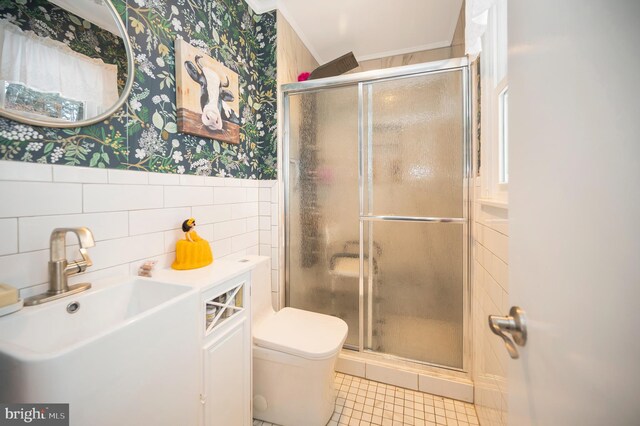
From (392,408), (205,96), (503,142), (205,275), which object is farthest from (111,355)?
(503,142)

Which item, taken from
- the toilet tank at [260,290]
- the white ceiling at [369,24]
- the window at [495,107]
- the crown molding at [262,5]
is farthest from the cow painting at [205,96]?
the window at [495,107]

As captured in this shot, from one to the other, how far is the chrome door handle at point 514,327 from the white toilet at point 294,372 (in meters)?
0.92

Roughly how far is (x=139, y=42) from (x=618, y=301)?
1.62 m

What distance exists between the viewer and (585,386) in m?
0.31

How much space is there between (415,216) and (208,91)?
147cm

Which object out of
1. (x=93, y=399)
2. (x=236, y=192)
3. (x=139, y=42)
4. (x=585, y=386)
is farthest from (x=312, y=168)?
(x=585, y=386)

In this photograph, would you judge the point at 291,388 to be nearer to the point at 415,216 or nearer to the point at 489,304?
the point at 489,304

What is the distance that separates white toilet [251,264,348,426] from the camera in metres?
1.29

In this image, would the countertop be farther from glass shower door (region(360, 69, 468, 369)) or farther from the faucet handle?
glass shower door (region(360, 69, 468, 369))

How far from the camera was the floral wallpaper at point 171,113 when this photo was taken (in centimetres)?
87

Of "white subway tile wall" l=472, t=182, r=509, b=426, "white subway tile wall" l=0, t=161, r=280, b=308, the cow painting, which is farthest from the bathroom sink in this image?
"white subway tile wall" l=472, t=182, r=509, b=426

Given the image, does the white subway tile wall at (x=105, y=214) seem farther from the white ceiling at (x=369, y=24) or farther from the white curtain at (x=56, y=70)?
the white ceiling at (x=369, y=24)

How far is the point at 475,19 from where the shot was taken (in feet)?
3.20

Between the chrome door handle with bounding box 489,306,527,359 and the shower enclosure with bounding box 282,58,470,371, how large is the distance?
3.74 feet
